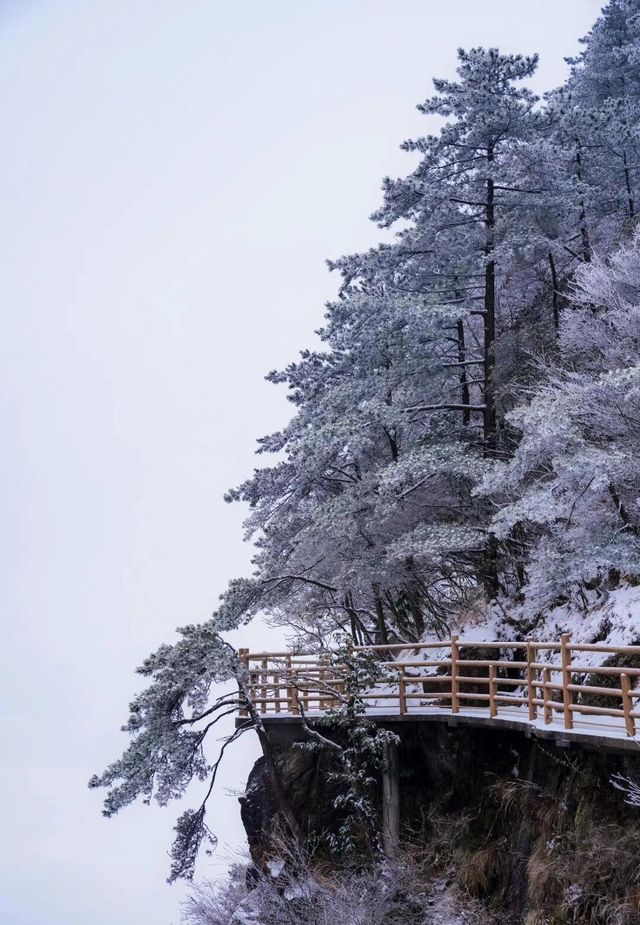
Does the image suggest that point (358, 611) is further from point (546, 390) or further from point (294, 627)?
point (546, 390)

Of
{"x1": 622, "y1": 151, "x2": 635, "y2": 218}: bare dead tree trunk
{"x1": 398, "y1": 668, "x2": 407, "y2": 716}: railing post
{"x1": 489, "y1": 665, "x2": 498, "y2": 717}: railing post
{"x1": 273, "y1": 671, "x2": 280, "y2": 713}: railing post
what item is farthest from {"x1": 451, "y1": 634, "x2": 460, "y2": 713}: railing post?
{"x1": 622, "y1": 151, "x2": 635, "y2": 218}: bare dead tree trunk

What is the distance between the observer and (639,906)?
425 inches

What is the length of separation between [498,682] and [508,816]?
236 cm

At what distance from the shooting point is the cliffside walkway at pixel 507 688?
12469mm

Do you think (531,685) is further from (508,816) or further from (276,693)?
(276,693)

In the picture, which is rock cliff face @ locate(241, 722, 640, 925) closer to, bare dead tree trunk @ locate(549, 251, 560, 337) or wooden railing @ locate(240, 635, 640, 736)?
wooden railing @ locate(240, 635, 640, 736)

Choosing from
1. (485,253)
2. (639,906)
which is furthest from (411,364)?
(639,906)

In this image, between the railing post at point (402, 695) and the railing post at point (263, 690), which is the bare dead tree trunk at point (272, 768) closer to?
the railing post at point (263, 690)

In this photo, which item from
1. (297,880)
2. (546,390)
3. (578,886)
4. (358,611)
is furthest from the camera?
(358,611)

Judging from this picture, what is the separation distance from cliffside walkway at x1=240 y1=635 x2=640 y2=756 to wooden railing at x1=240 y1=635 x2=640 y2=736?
2 centimetres

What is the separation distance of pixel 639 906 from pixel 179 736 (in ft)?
29.2

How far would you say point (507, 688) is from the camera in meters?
19.1

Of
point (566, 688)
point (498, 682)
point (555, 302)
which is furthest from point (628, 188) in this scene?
point (566, 688)

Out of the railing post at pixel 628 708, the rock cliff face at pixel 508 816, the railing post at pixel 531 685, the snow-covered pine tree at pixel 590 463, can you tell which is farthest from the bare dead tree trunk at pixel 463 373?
the railing post at pixel 628 708
